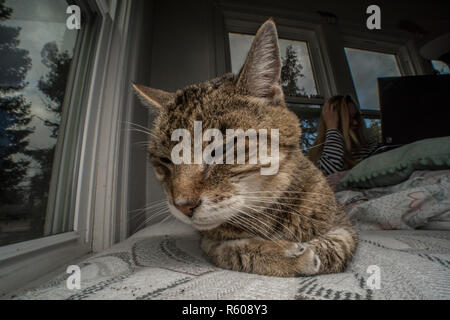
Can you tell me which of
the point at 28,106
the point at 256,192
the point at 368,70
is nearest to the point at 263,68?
the point at 256,192

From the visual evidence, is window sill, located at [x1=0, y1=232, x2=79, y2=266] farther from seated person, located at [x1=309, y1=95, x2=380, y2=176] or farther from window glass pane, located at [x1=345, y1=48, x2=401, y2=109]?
window glass pane, located at [x1=345, y1=48, x2=401, y2=109]

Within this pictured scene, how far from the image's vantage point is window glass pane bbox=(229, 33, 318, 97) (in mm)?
2623

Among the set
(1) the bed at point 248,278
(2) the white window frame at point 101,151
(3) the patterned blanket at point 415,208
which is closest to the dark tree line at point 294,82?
(3) the patterned blanket at point 415,208

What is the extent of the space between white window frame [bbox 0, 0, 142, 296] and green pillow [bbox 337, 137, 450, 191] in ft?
4.72

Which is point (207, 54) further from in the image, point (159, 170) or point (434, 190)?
point (434, 190)

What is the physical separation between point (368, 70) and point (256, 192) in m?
3.49

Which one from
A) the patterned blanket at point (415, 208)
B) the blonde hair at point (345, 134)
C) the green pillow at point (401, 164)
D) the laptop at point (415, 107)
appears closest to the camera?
→ the patterned blanket at point (415, 208)

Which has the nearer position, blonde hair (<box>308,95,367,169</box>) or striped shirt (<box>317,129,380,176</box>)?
striped shirt (<box>317,129,380,176</box>)

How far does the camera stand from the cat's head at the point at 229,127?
51 centimetres

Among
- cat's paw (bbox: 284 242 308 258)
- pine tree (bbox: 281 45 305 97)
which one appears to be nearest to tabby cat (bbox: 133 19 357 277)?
cat's paw (bbox: 284 242 308 258)

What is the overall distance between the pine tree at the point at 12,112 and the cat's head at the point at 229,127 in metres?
0.34

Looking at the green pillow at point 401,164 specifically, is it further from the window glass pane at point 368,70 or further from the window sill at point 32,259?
the window glass pane at point 368,70

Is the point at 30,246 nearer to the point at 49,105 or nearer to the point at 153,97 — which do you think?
the point at 49,105

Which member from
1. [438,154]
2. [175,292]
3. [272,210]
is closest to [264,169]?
[272,210]
